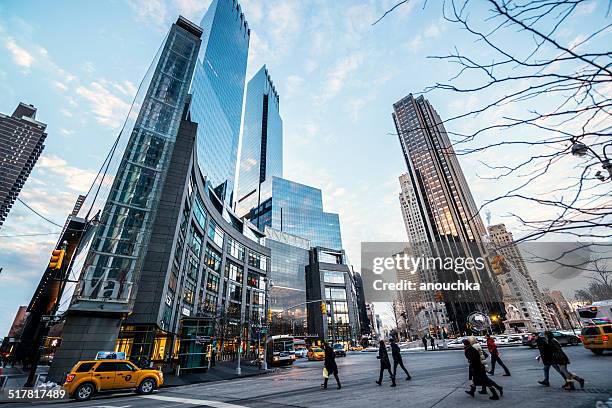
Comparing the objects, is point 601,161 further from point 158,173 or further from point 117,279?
point 158,173

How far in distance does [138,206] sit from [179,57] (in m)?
24.8

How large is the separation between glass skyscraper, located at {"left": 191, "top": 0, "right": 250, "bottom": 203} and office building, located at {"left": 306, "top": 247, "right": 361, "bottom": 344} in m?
41.9

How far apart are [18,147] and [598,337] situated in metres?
266

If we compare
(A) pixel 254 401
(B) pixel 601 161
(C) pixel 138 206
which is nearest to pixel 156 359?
(C) pixel 138 206

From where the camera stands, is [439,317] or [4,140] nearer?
[439,317]

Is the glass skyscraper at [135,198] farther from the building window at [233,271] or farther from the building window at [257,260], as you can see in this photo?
the building window at [257,260]

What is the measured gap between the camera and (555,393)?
678 centimetres

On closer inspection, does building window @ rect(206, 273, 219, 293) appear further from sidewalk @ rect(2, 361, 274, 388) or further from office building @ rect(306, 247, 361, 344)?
office building @ rect(306, 247, 361, 344)

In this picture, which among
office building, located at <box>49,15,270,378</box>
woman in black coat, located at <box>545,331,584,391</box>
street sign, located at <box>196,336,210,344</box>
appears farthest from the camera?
street sign, located at <box>196,336,210,344</box>

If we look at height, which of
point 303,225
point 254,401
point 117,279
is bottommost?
point 254,401

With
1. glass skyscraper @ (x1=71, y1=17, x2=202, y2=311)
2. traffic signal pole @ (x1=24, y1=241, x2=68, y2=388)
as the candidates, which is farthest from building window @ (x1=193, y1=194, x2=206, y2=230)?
traffic signal pole @ (x1=24, y1=241, x2=68, y2=388)

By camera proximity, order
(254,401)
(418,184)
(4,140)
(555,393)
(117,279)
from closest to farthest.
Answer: (555,393), (254,401), (117,279), (418,184), (4,140)

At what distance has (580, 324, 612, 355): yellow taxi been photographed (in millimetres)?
14328

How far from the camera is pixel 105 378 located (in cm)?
1386
